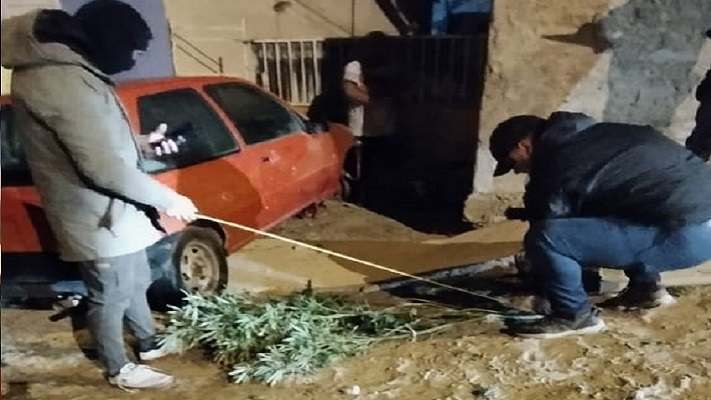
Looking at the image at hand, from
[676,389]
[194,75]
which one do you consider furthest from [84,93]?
[676,389]

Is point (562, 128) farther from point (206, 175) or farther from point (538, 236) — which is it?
point (206, 175)

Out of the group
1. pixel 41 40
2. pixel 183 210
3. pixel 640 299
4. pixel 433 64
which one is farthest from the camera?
pixel 640 299

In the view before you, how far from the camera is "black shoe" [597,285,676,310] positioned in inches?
51.1

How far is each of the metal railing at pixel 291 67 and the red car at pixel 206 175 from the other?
18 mm

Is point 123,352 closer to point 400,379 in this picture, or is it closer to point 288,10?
point 400,379

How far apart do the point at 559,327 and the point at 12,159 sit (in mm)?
729

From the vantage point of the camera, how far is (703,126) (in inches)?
48.5

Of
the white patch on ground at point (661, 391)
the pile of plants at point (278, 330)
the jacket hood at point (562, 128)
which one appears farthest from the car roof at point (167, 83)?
the white patch on ground at point (661, 391)

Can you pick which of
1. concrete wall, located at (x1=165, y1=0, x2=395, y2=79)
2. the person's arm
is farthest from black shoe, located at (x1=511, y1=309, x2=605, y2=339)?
the person's arm

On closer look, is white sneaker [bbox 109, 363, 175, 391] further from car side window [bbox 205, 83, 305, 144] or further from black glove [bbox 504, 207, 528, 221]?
black glove [bbox 504, 207, 528, 221]

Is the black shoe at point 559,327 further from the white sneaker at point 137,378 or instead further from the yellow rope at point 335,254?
the white sneaker at point 137,378

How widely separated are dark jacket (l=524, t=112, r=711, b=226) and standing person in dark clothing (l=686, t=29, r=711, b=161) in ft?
0.06

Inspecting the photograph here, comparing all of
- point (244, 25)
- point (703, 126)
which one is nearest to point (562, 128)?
point (703, 126)

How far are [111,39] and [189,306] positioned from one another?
34 centimetres
